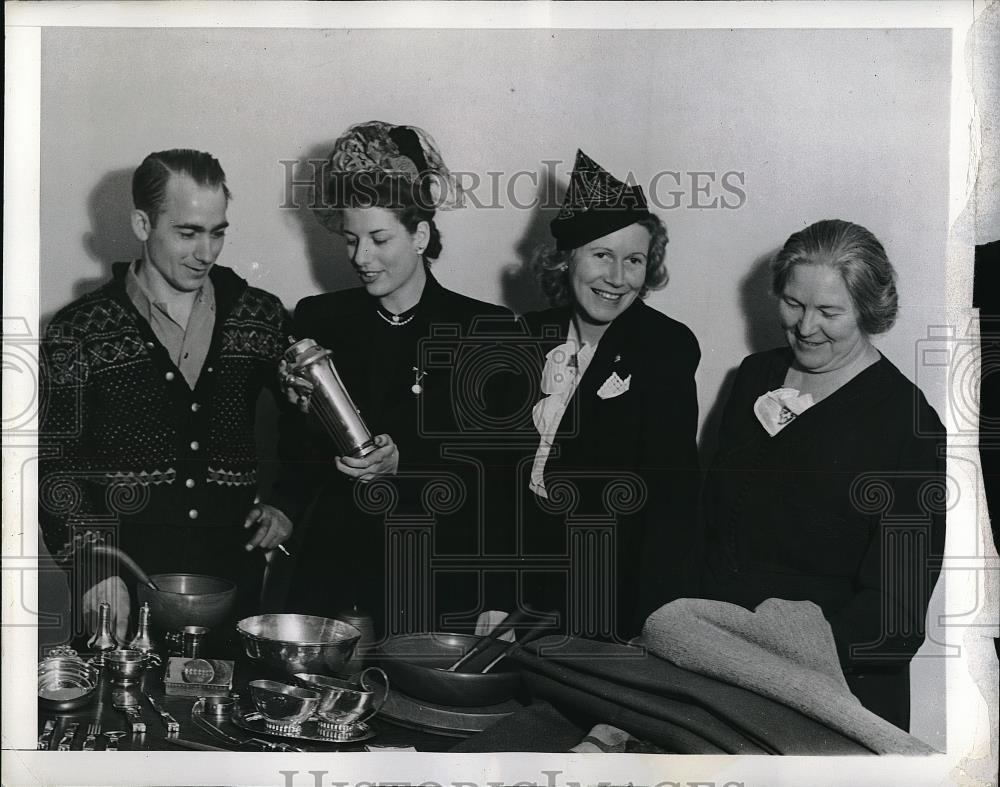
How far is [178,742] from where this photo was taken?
243 cm

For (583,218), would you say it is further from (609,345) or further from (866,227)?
(866,227)

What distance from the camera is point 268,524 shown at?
2.48 m

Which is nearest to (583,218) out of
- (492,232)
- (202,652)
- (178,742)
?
(492,232)

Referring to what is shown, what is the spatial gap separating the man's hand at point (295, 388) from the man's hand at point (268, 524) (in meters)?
0.24

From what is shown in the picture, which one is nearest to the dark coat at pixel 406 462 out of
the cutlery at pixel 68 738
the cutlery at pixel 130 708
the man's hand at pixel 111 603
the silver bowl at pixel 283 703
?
the silver bowl at pixel 283 703

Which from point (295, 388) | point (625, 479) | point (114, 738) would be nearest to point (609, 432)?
point (625, 479)

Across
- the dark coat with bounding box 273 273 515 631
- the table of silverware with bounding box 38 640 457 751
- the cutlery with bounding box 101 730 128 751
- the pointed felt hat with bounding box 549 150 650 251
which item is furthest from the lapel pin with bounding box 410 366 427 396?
the cutlery with bounding box 101 730 128 751

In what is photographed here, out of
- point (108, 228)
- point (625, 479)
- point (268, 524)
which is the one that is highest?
point (108, 228)

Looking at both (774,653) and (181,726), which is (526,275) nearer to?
(774,653)

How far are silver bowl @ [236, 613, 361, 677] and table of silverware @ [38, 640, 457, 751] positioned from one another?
0.06m

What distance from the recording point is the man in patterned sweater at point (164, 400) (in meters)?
2.46

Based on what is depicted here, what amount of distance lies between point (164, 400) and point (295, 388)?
290 mm

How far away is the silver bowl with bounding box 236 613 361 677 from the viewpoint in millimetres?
2420

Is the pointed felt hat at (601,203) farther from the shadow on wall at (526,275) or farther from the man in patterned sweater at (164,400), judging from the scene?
the man in patterned sweater at (164,400)
